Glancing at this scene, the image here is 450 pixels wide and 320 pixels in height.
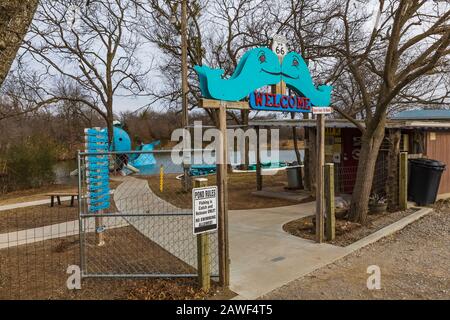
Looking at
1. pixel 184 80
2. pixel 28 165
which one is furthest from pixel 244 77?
pixel 28 165

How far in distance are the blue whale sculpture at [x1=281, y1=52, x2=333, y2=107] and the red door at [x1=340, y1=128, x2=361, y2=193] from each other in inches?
207

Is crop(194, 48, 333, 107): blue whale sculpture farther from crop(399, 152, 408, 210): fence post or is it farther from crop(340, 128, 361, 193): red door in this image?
crop(340, 128, 361, 193): red door

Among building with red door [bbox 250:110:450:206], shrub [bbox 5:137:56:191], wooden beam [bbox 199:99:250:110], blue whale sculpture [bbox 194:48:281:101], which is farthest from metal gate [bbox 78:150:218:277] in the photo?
shrub [bbox 5:137:56:191]

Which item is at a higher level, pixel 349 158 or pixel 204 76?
pixel 204 76

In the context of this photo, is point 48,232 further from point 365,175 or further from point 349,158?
point 349,158

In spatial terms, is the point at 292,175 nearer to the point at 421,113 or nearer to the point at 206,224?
the point at 206,224

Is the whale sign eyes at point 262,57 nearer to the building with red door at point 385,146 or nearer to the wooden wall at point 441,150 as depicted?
the building with red door at point 385,146

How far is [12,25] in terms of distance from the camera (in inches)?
146

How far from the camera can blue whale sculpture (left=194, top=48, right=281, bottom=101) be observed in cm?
445

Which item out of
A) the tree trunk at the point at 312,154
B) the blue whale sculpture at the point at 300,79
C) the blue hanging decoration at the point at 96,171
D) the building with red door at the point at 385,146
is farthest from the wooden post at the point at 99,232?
the tree trunk at the point at 312,154

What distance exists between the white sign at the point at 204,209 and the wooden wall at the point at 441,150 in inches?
339

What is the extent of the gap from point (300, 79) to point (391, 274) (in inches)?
129

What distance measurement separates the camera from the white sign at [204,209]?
4156 mm
